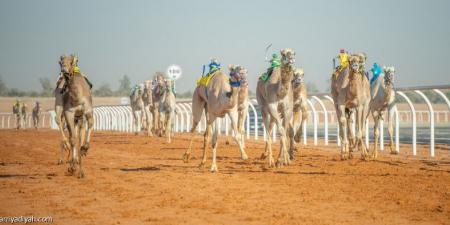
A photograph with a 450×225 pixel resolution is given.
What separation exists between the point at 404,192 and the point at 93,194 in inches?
177

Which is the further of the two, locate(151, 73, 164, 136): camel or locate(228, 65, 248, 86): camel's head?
locate(151, 73, 164, 136): camel

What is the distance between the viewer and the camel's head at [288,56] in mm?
13195

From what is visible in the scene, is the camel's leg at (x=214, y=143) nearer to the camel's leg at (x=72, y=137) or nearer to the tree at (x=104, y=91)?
the camel's leg at (x=72, y=137)

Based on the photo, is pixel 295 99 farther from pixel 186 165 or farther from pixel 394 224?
pixel 394 224

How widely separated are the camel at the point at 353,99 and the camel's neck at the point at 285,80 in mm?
2217

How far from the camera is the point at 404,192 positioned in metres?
9.40

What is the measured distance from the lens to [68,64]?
477 inches

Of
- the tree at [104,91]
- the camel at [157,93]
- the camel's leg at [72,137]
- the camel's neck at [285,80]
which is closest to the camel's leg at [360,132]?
the camel's neck at [285,80]

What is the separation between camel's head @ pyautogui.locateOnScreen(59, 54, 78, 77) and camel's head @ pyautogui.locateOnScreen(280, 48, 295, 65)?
4.10 metres

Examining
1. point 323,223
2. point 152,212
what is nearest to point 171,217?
point 152,212

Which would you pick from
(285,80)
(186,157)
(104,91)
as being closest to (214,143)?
(186,157)

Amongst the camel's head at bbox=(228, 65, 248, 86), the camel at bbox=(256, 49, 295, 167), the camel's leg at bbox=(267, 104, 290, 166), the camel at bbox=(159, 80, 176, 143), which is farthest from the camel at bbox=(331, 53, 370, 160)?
the camel at bbox=(159, 80, 176, 143)

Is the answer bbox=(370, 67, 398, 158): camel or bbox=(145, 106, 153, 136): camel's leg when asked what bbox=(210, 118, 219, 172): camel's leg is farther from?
bbox=(145, 106, 153, 136): camel's leg

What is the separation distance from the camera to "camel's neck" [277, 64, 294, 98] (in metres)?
13.4
